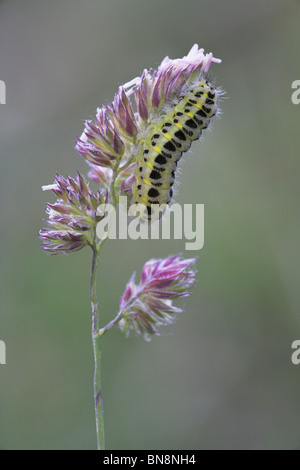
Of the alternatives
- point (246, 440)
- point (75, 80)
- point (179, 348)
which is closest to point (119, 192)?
point (179, 348)

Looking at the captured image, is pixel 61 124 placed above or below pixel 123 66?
below

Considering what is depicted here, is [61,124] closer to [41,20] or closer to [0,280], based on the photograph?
[41,20]

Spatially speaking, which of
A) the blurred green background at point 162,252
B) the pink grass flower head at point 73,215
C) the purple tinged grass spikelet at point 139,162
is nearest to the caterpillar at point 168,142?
the purple tinged grass spikelet at point 139,162

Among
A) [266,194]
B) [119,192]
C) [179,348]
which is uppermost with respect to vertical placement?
[266,194]

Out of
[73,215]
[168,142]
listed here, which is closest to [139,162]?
[168,142]

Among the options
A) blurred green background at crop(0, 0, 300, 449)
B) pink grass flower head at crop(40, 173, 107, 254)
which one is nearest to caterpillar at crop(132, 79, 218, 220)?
pink grass flower head at crop(40, 173, 107, 254)

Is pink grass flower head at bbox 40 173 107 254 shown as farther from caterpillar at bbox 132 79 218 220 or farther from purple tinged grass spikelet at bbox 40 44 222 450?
caterpillar at bbox 132 79 218 220
